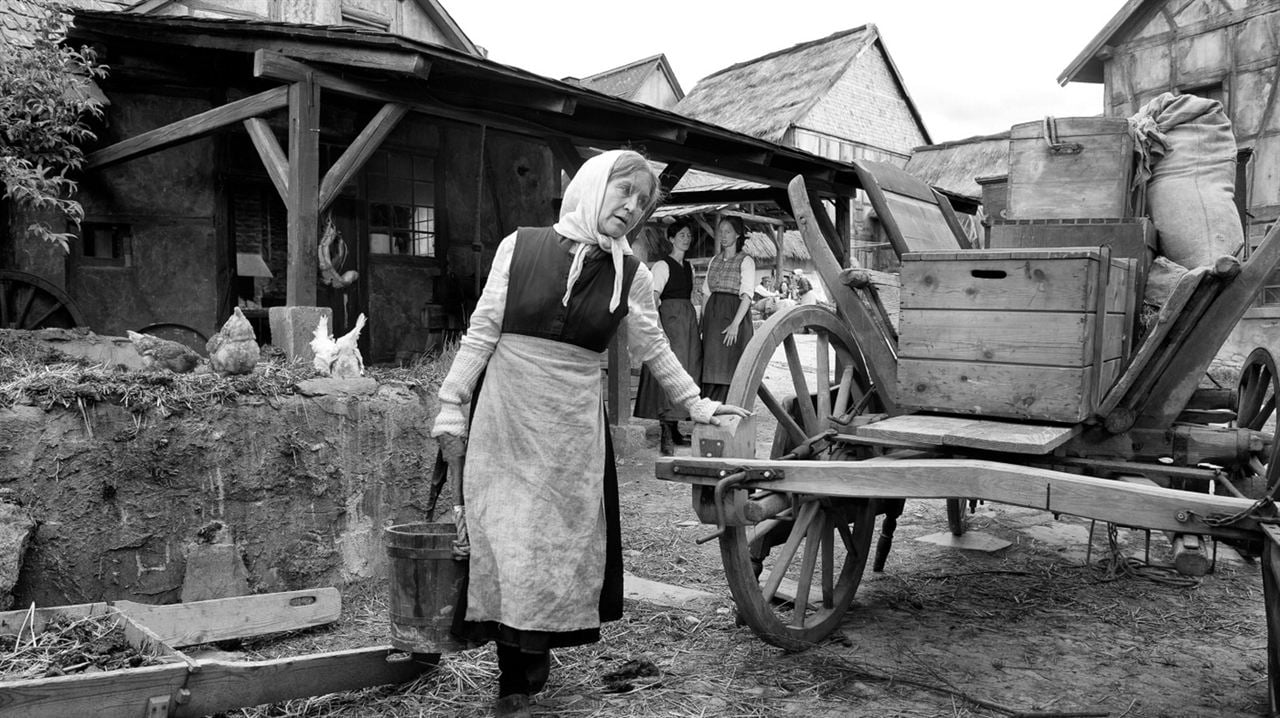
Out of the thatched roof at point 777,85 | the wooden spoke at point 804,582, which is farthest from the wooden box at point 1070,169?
the thatched roof at point 777,85

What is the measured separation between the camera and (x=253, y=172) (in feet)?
26.6

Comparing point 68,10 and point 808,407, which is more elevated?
point 68,10

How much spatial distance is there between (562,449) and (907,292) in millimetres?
1390

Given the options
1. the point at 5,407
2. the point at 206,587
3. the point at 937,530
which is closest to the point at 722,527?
the point at 206,587

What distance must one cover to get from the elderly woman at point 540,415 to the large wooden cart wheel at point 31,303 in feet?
17.8

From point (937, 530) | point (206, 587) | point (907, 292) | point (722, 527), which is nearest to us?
point (722, 527)

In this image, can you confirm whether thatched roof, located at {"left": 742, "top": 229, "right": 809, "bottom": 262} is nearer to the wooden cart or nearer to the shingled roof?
the shingled roof

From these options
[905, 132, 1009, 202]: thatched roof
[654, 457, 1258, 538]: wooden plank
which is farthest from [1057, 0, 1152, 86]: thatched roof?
[654, 457, 1258, 538]: wooden plank

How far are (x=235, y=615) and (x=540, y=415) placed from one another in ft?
5.51

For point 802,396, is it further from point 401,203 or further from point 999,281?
point 401,203

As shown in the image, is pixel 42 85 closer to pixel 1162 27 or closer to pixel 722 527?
pixel 722 527

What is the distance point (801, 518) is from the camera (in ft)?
11.4

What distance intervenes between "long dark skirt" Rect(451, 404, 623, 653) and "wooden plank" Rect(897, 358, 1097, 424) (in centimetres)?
113

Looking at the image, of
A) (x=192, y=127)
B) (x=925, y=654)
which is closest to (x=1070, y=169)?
(x=925, y=654)
